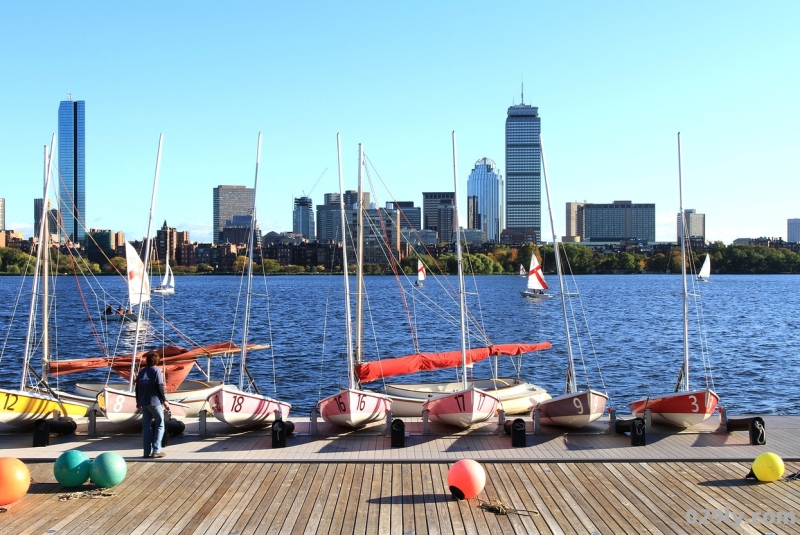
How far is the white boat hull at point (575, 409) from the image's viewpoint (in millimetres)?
17469

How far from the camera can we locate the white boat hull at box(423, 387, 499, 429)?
697 inches

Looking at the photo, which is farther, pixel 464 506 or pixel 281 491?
pixel 281 491

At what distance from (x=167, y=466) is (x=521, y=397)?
1334 centimetres

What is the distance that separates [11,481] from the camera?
12.0 m

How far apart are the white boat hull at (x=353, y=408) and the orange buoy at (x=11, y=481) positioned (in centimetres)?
684

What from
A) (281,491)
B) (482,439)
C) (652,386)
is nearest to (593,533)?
(281,491)

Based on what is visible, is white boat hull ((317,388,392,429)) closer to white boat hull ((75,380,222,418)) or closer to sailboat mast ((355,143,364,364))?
sailboat mast ((355,143,364,364))

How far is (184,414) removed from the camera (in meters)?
22.0

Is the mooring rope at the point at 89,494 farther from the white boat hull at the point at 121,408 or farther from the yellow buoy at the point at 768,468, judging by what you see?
the yellow buoy at the point at 768,468

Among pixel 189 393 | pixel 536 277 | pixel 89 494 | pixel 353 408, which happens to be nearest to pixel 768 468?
pixel 353 408

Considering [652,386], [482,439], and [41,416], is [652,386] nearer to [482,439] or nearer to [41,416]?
[482,439]

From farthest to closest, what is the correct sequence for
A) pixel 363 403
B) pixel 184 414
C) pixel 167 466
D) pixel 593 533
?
pixel 184 414
pixel 363 403
pixel 167 466
pixel 593 533

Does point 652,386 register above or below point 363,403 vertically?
below

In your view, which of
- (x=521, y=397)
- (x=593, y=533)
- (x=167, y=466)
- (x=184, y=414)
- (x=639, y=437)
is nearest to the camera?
(x=593, y=533)
